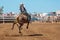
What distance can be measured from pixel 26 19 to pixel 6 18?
87.7ft

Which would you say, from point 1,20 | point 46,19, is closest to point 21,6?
point 1,20

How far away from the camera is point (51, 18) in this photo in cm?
4562

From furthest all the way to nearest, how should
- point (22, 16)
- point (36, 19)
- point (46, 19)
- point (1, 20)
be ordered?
point (36, 19), point (46, 19), point (1, 20), point (22, 16)

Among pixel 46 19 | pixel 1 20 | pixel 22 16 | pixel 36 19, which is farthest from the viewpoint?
pixel 36 19

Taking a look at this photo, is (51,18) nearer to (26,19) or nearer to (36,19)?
(36,19)

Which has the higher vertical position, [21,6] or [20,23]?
[21,6]

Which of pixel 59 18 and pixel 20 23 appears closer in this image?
pixel 20 23

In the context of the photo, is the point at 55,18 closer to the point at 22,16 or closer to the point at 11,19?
the point at 11,19

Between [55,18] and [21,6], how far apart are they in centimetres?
3249

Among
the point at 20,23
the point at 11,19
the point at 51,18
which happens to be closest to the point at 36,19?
the point at 51,18

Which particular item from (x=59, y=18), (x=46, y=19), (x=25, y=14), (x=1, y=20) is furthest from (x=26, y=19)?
(x=59, y=18)

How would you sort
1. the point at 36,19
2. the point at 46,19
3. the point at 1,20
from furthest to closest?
the point at 36,19, the point at 46,19, the point at 1,20

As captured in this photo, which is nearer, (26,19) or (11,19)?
(26,19)

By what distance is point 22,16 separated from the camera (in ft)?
43.5
